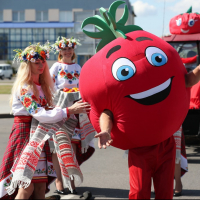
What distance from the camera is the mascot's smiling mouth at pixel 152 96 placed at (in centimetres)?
317

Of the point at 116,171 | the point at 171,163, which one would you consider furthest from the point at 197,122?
the point at 171,163

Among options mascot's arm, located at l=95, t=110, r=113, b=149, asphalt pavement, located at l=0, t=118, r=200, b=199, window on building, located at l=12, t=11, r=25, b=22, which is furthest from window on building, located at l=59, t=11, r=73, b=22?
mascot's arm, located at l=95, t=110, r=113, b=149

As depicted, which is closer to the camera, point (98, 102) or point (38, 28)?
point (98, 102)

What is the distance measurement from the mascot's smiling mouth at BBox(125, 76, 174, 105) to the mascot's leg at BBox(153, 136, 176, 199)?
45cm

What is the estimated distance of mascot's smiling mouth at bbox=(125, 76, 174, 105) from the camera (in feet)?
10.4

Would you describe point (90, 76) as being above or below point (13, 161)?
above

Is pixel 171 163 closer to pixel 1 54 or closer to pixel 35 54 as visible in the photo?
pixel 35 54

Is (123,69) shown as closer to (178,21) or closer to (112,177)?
(112,177)

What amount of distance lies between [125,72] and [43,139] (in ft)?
3.89

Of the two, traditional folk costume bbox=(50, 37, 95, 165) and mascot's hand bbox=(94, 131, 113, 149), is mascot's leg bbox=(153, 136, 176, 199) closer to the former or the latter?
mascot's hand bbox=(94, 131, 113, 149)

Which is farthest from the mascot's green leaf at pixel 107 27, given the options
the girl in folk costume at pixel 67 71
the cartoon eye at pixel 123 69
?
the girl in folk costume at pixel 67 71

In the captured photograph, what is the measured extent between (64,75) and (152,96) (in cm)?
255

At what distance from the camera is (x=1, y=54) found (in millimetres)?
68000

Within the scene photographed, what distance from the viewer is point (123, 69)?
3.20m
